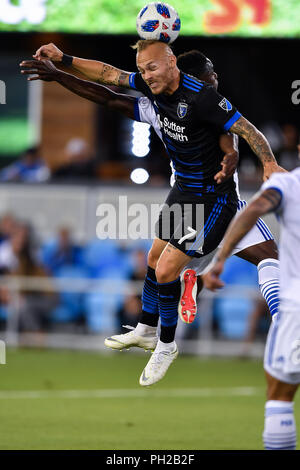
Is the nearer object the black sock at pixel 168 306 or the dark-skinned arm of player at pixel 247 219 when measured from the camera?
the dark-skinned arm of player at pixel 247 219

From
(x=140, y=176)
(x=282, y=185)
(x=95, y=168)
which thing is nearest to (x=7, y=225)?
Result: (x=95, y=168)

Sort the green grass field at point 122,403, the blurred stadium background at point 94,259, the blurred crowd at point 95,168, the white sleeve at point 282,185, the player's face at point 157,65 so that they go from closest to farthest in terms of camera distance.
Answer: the white sleeve at point 282,185
the player's face at point 157,65
the green grass field at point 122,403
the blurred stadium background at point 94,259
the blurred crowd at point 95,168

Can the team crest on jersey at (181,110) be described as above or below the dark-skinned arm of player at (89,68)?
below

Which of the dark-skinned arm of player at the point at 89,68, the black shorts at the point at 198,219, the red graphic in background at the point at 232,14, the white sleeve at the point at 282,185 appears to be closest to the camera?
the white sleeve at the point at 282,185

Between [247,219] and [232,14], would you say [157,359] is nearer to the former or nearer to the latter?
[247,219]

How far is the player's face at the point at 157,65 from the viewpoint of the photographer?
945 centimetres

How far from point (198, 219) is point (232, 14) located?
9.63 meters

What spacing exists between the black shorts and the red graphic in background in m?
9.29

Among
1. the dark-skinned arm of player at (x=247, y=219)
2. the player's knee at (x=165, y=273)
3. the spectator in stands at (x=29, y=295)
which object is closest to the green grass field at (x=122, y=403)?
the spectator in stands at (x=29, y=295)

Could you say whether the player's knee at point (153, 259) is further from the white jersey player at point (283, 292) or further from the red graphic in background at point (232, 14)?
the red graphic in background at point (232, 14)

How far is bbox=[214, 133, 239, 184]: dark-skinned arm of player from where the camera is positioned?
9406mm

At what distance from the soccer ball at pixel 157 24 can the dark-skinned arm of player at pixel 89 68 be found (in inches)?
28.8

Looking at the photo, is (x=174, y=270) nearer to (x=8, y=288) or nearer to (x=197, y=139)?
(x=197, y=139)

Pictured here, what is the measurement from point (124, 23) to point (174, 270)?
10033mm
